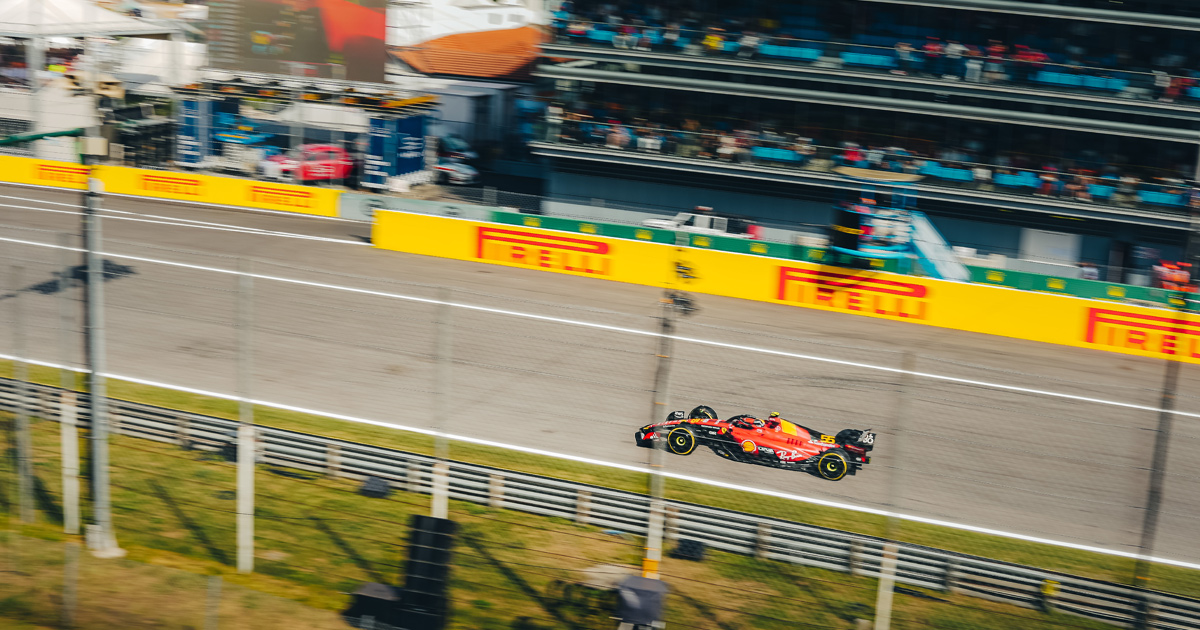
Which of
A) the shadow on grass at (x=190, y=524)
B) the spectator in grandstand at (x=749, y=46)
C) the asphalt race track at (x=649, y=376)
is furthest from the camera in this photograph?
the spectator in grandstand at (x=749, y=46)

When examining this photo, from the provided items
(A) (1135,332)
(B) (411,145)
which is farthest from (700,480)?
(B) (411,145)

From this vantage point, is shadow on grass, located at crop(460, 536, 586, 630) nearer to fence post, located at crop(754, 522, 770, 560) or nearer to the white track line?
fence post, located at crop(754, 522, 770, 560)

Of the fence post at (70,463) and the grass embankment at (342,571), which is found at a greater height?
the fence post at (70,463)

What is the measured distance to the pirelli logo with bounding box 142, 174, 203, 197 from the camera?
2495cm

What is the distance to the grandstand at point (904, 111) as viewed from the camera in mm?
22656

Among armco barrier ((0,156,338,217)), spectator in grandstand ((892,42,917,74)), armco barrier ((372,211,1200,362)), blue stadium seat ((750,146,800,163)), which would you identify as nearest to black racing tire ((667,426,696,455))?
armco barrier ((372,211,1200,362))

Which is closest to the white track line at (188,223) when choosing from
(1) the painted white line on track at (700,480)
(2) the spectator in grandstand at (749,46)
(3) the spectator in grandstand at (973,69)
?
(1) the painted white line on track at (700,480)

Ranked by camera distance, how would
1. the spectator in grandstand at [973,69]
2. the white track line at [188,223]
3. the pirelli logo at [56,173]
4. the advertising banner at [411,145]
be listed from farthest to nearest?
the advertising banner at [411,145] < the pirelli logo at [56,173] < the spectator in grandstand at [973,69] < the white track line at [188,223]

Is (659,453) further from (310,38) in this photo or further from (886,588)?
(310,38)

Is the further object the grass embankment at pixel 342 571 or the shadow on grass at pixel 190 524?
the shadow on grass at pixel 190 524

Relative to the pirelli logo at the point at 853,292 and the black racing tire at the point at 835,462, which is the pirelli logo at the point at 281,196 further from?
the black racing tire at the point at 835,462

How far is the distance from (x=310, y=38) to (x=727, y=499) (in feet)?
72.0

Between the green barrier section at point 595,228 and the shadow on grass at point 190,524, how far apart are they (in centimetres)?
1209

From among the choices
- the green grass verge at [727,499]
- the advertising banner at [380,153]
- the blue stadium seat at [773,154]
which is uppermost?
the blue stadium seat at [773,154]
